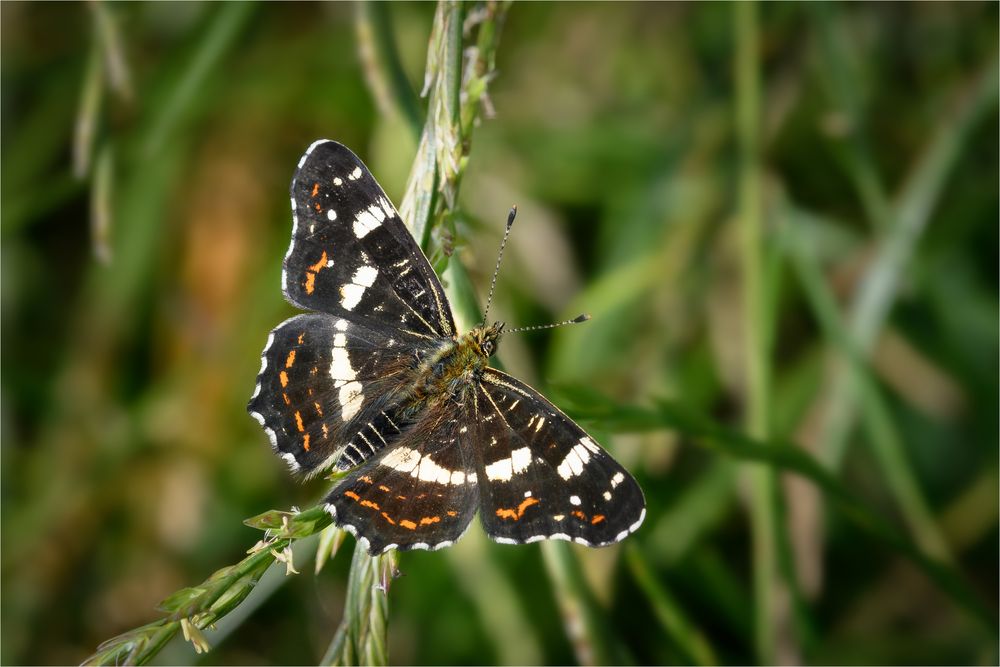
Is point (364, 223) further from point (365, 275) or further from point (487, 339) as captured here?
point (487, 339)

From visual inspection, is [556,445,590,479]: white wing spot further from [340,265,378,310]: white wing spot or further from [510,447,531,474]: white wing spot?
[340,265,378,310]: white wing spot

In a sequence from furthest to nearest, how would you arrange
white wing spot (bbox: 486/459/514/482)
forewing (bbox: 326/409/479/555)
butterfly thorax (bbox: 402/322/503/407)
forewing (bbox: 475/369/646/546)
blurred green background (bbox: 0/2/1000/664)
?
blurred green background (bbox: 0/2/1000/664) < butterfly thorax (bbox: 402/322/503/407) < white wing spot (bbox: 486/459/514/482) < forewing (bbox: 475/369/646/546) < forewing (bbox: 326/409/479/555)

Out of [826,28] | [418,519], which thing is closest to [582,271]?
[826,28]

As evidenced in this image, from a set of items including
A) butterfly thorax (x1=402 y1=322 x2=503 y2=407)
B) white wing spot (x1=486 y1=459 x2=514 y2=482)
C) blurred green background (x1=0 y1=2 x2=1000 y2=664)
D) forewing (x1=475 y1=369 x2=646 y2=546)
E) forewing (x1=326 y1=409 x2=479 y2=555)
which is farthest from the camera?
blurred green background (x1=0 y1=2 x2=1000 y2=664)

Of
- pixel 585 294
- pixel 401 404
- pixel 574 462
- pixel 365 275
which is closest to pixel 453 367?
pixel 401 404

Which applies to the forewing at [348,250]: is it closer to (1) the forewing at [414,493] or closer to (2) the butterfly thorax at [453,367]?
(2) the butterfly thorax at [453,367]

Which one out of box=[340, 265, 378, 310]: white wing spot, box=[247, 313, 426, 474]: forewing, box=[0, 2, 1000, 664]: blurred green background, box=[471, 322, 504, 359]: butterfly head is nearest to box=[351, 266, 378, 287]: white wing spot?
box=[340, 265, 378, 310]: white wing spot

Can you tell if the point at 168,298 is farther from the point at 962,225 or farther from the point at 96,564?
the point at 962,225

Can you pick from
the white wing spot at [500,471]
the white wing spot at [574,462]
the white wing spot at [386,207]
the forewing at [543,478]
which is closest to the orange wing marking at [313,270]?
the white wing spot at [386,207]
